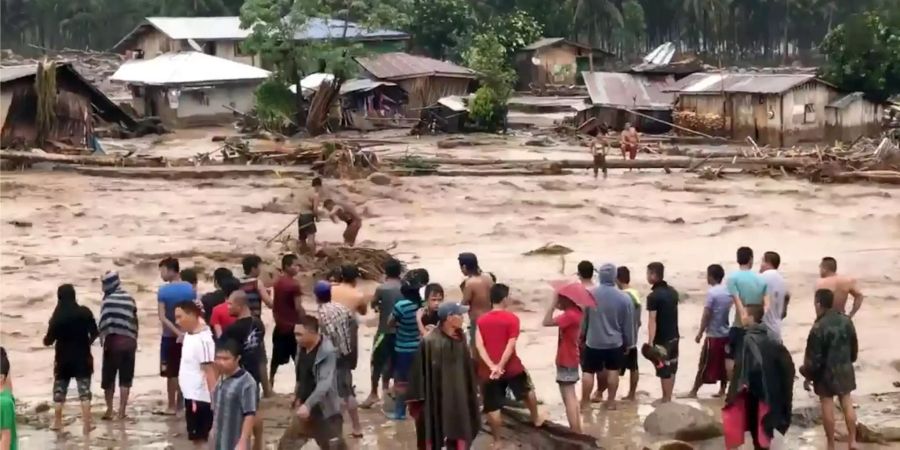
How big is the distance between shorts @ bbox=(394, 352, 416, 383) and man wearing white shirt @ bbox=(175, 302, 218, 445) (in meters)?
1.70

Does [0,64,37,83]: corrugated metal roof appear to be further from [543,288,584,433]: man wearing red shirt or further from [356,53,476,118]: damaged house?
[543,288,584,433]: man wearing red shirt

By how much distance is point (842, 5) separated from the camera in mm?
66812

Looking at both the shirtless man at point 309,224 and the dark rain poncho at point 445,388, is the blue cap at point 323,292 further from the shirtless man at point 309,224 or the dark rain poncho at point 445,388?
the shirtless man at point 309,224

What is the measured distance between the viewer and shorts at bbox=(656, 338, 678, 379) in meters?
10.2

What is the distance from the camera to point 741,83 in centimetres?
4041

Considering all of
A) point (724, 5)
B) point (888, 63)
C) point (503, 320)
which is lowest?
point (503, 320)

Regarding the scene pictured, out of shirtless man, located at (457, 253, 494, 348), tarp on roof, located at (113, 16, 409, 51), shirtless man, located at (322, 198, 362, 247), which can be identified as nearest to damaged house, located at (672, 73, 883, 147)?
tarp on roof, located at (113, 16, 409, 51)

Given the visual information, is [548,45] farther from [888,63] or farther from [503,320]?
[503,320]

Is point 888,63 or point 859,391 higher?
point 888,63

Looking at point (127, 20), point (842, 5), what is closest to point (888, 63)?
point (842, 5)

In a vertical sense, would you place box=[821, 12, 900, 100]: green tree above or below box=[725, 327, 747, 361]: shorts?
above

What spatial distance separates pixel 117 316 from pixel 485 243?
11.7 m

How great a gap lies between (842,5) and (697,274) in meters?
53.6

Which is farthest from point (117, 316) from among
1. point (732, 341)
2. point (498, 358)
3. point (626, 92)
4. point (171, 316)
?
point (626, 92)
